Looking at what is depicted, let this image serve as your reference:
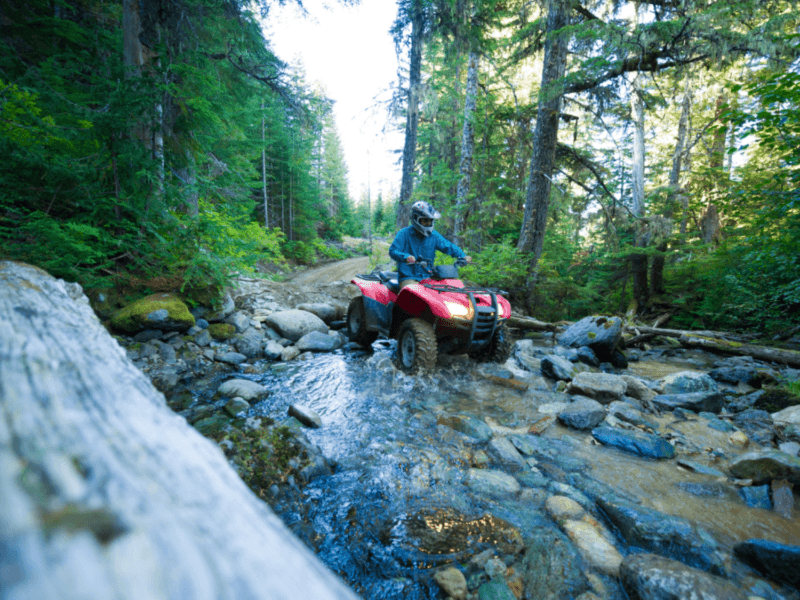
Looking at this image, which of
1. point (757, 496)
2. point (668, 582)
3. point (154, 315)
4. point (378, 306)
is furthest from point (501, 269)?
point (668, 582)

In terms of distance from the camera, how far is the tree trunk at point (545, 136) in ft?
27.5

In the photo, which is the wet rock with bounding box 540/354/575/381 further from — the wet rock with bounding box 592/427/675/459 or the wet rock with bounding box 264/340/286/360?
the wet rock with bounding box 264/340/286/360

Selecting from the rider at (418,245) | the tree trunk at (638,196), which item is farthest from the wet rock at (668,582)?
the tree trunk at (638,196)

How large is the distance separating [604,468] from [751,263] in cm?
674

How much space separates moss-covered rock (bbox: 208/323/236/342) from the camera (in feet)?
18.7

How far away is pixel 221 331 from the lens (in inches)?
227

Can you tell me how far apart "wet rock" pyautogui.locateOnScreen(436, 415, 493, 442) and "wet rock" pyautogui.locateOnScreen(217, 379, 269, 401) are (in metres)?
2.10

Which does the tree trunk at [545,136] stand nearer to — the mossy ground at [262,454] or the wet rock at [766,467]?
the wet rock at [766,467]

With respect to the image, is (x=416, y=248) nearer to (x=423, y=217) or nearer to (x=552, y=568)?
(x=423, y=217)

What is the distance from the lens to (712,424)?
3.74m

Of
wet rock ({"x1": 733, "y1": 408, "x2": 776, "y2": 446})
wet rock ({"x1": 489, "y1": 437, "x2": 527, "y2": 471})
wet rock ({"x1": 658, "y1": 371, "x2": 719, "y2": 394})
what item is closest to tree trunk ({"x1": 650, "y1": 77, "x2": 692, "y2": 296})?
wet rock ({"x1": 658, "y1": 371, "x2": 719, "y2": 394})

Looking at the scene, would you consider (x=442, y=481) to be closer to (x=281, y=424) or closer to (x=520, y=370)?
(x=281, y=424)

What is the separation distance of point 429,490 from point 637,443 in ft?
7.00

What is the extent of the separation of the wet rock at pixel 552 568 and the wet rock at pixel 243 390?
315 centimetres
